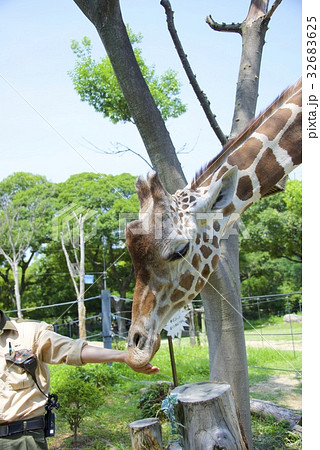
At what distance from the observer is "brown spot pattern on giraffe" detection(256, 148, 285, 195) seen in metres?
2.89

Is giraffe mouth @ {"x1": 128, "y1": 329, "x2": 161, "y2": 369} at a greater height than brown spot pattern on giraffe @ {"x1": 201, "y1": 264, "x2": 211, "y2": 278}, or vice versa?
brown spot pattern on giraffe @ {"x1": 201, "y1": 264, "x2": 211, "y2": 278}

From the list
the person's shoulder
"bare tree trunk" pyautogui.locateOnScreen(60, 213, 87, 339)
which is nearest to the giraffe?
the person's shoulder

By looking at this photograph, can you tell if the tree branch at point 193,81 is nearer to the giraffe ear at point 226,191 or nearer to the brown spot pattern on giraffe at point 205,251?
the giraffe ear at point 226,191

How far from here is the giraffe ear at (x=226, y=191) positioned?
2.66 meters

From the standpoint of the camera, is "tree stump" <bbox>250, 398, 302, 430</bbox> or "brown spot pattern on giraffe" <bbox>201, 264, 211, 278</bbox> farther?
"tree stump" <bbox>250, 398, 302, 430</bbox>

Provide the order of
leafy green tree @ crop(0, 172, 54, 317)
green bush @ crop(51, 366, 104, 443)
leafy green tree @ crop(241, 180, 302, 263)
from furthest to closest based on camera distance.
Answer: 1. leafy green tree @ crop(0, 172, 54, 317)
2. leafy green tree @ crop(241, 180, 302, 263)
3. green bush @ crop(51, 366, 104, 443)

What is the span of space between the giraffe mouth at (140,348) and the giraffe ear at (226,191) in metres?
0.93

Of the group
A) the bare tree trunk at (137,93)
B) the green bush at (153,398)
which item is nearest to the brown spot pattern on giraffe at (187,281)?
the bare tree trunk at (137,93)

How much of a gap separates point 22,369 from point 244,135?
205 centimetres

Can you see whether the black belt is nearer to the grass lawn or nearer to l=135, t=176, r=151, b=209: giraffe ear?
l=135, t=176, r=151, b=209: giraffe ear

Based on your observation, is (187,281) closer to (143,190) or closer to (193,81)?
(143,190)
